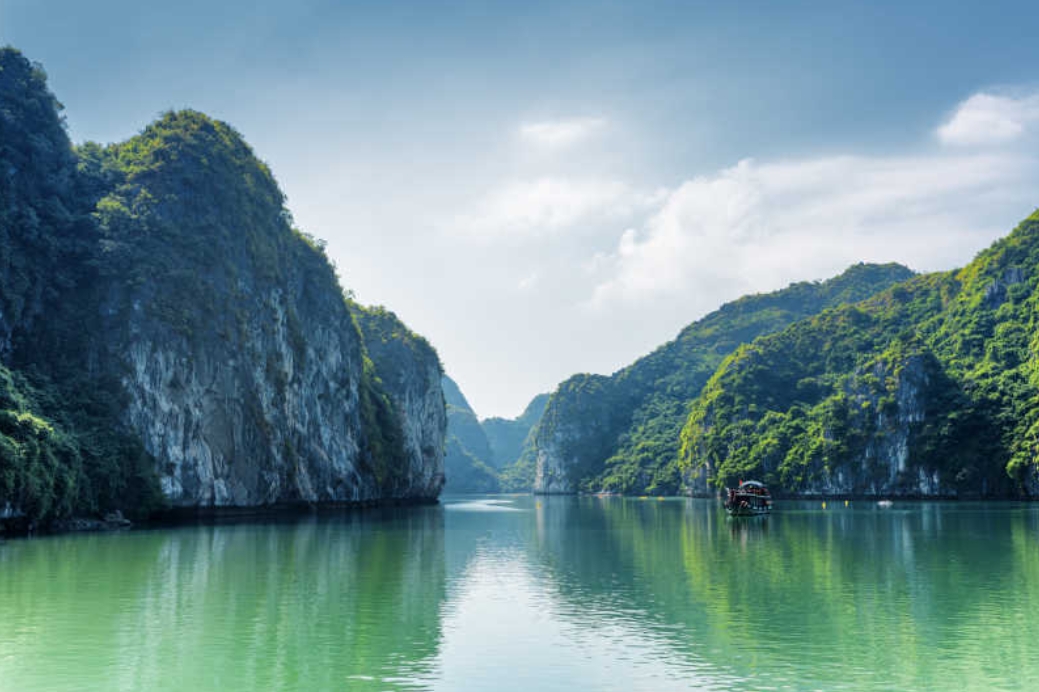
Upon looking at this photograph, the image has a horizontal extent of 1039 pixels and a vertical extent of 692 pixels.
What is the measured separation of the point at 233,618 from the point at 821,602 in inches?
665

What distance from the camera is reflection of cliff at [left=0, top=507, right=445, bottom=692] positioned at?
57.2 feet

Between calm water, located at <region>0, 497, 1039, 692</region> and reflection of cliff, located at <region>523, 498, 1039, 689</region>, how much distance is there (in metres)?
0.10

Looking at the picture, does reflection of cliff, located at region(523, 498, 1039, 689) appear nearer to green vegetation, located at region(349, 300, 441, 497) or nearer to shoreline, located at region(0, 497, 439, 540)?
shoreline, located at region(0, 497, 439, 540)

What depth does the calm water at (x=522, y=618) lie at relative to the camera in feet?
56.5

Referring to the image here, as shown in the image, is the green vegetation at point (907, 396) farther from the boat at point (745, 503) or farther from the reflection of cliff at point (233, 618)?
the reflection of cliff at point (233, 618)

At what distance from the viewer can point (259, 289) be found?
90.3 metres

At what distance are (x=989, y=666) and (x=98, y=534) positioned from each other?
172 ft

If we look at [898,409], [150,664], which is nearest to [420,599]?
[150,664]

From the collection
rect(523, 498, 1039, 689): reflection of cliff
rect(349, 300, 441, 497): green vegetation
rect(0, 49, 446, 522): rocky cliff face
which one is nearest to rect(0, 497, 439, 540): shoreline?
rect(0, 49, 446, 522): rocky cliff face

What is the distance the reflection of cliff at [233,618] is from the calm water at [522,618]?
0.09 metres

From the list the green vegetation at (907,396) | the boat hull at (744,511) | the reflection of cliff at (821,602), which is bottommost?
the boat hull at (744,511)

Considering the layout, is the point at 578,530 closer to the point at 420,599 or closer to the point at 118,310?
the point at 420,599

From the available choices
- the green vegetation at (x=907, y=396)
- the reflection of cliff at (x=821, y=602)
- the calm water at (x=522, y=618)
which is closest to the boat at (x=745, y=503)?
the reflection of cliff at (x=821, y=602)

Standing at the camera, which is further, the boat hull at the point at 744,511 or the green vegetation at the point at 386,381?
the green vegetation at the point at 386,381
